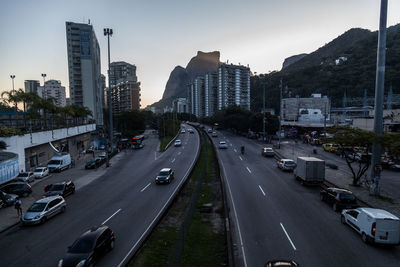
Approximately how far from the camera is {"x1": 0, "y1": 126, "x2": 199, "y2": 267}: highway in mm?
12508

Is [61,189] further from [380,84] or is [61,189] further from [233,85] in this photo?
[233,85]

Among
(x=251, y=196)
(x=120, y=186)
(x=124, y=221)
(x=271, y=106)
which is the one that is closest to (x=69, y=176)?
(x=120, y=186)

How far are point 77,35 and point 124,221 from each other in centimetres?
10117

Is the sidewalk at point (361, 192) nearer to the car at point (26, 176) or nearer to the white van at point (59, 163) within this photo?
the car at point (26, 176)

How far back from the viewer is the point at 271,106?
146m

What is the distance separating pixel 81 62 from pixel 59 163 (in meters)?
71.3

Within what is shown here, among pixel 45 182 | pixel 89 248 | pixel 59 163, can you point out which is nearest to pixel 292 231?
pixel 89 248

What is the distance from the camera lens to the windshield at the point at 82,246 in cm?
1112

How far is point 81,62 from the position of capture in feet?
313

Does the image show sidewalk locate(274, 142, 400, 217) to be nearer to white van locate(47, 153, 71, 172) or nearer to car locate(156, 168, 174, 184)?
car locate(156, 168, 174, 184)

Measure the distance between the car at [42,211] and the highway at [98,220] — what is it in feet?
1.40

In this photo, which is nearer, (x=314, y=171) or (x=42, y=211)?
(x=42, y=211)

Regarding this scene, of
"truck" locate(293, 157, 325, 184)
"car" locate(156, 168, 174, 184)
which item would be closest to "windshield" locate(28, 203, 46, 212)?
"car" locate(156, 168, 174, 184)

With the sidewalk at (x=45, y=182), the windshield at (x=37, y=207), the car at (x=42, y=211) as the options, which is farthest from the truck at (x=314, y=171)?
the sidewalk at (x=45, y=182)
